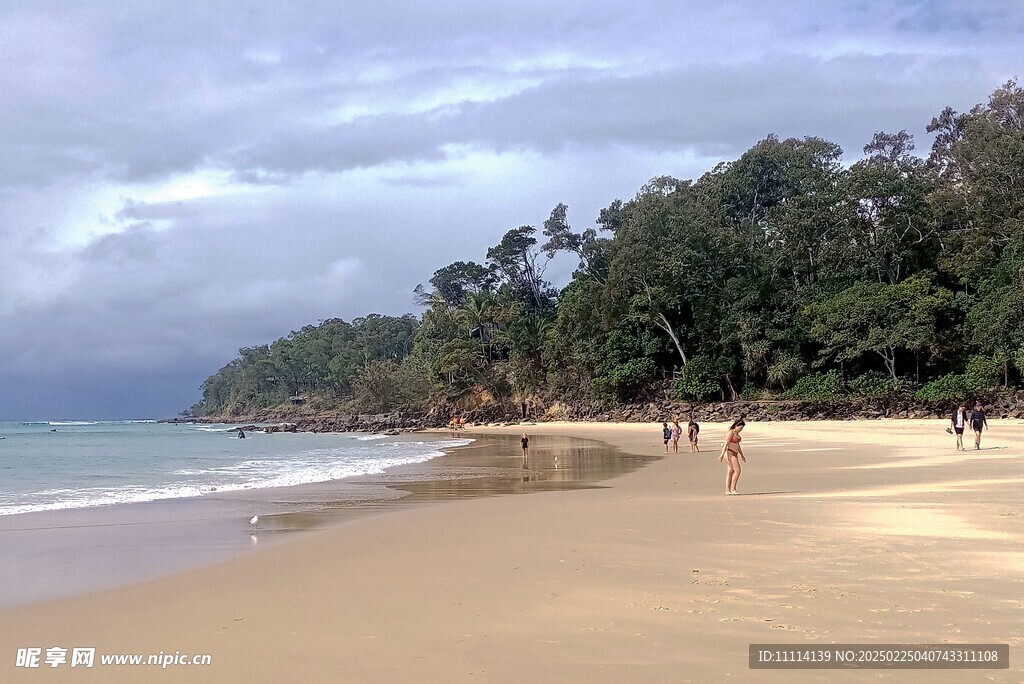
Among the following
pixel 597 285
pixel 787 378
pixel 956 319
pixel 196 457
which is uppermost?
pixel 597 285

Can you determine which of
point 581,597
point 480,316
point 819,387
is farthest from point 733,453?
point 480,316

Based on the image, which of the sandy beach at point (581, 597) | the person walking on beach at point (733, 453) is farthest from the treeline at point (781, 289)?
the sandy beach at point (581, 597)

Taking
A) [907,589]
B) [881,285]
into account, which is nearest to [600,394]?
[881,285]

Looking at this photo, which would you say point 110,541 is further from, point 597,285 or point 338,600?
point 597,285

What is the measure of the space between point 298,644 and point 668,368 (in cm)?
5320

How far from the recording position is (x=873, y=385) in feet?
145

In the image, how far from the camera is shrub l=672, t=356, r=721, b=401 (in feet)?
170

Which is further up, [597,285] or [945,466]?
[597,285]

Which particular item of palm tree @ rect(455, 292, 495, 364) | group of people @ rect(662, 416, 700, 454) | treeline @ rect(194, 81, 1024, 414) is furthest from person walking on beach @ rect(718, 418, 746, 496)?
palm tree @ rect(455, 292, 495, 364)

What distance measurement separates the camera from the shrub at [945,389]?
40.0 meters

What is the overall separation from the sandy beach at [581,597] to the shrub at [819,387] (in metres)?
34.9

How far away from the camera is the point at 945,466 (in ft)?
55.6

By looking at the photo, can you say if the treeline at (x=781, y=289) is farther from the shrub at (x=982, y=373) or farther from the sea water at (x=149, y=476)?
the sea water at (x=149, y=476)

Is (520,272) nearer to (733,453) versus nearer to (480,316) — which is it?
(480,316)
